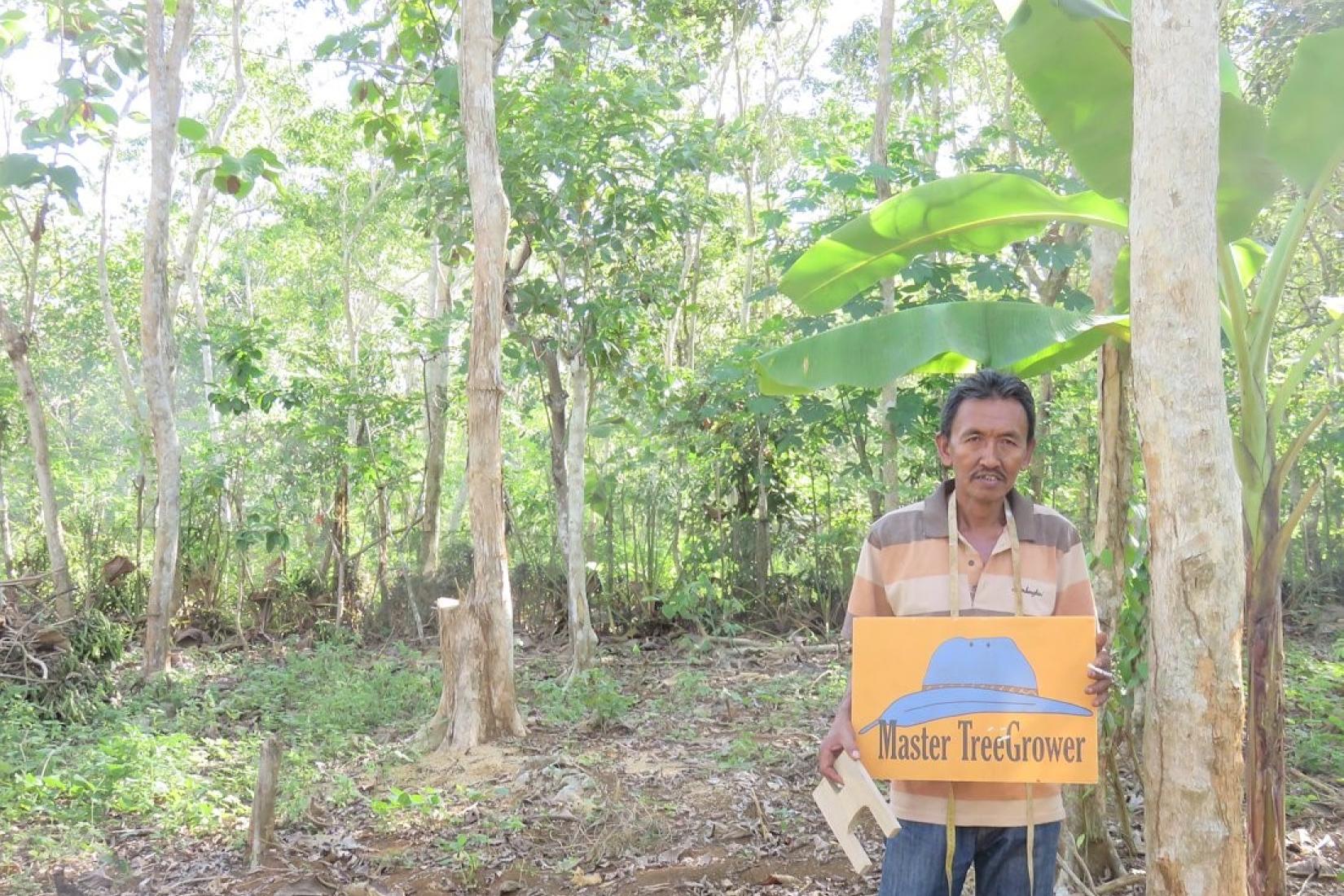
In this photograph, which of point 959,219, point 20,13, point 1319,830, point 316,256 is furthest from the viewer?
point 316,256

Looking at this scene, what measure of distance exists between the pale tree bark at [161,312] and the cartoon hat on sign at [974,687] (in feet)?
22.3

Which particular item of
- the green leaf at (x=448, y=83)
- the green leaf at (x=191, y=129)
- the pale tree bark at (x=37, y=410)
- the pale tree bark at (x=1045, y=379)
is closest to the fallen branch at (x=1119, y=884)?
the pale tree bark at (x=1045, y=379)

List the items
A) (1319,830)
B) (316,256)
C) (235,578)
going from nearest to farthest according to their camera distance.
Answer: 1. (1319,830)
2. (235,578)
3. (316,256)

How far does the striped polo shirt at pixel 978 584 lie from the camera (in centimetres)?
213

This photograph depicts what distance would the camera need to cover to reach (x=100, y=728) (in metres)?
6.54

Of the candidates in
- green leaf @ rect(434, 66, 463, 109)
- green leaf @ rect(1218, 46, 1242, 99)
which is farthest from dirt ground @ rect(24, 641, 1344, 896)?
green leaf @ rect(434, 66, 463, 109)

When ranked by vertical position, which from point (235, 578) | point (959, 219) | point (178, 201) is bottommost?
point (235, 578)

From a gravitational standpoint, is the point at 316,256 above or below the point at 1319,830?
above

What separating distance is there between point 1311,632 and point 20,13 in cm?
984

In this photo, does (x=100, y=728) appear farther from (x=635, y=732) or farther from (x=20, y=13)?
(x=20, y=13)

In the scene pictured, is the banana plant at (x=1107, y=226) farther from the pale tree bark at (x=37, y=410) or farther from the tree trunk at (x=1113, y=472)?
the pale tree bark at (x=37, y=410)

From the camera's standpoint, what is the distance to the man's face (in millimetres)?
2150

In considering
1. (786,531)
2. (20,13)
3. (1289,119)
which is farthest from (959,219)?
(786,531)

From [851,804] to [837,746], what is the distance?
0.37 feet
